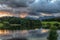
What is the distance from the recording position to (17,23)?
5.01 m

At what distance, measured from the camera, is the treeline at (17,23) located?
498cm

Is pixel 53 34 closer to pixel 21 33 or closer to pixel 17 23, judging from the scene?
pixel 21 33

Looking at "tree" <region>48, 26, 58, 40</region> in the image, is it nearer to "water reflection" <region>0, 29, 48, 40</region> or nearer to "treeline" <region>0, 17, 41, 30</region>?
"water reflection" <region>0, 29, 48, 40</region>

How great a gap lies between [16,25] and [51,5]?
3.77ft

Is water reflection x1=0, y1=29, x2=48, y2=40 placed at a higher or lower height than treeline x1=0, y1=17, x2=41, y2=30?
lower

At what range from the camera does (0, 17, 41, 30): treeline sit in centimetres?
498

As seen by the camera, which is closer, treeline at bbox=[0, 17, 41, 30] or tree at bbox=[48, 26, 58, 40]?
tree at bbox=[48, 26, 58, 40]

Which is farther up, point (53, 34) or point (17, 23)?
point (17, 23)

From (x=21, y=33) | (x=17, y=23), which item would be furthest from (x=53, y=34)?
(x=17, y=23)

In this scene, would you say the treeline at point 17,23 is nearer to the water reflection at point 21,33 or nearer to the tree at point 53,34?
the water reflection at point 21,33

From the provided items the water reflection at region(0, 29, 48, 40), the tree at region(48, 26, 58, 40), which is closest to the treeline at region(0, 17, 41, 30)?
the water reflection at region(0, 29, 48, 40)

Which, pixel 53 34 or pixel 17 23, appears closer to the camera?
pixel 53 34

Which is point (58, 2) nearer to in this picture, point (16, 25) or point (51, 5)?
point (51, 5)

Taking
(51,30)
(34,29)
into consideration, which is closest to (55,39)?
(51,30)
